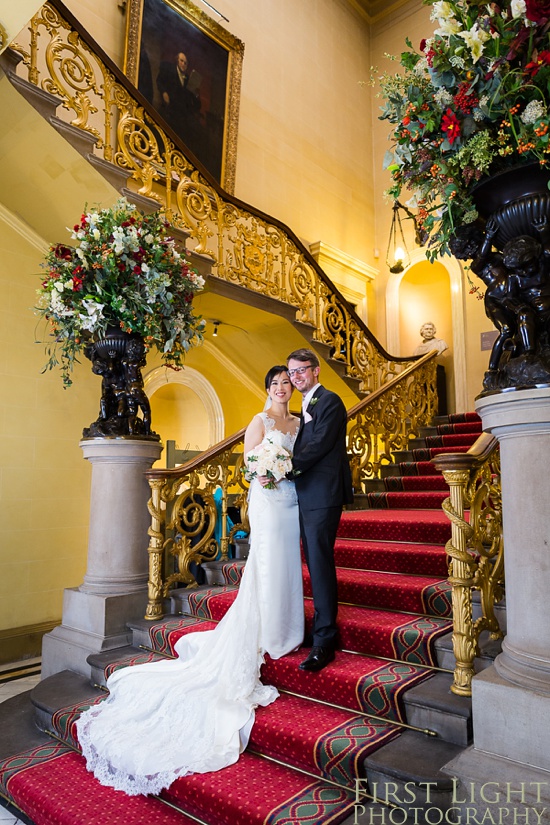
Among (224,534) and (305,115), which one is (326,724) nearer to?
(224,534)

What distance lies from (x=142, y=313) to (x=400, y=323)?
8.08 m

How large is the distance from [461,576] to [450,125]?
1.93 metres

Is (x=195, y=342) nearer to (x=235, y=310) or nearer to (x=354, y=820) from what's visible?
(x=235, y=310)

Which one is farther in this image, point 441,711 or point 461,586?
point 461,586

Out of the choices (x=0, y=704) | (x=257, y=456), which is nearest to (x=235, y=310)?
(x=257, y=456)

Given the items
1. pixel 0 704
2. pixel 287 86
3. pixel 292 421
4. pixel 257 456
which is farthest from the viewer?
pixel 287 86

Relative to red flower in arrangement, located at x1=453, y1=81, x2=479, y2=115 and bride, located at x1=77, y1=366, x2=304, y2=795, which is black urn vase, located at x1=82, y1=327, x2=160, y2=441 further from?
red flower in arrangement, located at x1=453, y1=81, x2=479, y2=115

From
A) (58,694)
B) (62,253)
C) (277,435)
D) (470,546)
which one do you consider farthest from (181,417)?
(470,546)

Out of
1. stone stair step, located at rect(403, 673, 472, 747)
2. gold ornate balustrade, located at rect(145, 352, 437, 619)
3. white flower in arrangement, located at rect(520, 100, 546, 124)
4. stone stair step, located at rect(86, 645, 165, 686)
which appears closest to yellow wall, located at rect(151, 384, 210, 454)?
gold ornate balustrade, located at rect(145, 352, 437, 619)

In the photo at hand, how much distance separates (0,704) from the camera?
4.25 metres

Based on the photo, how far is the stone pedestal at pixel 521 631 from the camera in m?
2.17

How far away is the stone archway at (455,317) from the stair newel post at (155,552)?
278 inches

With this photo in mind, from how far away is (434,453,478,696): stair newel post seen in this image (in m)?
2.76

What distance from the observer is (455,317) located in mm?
10719
